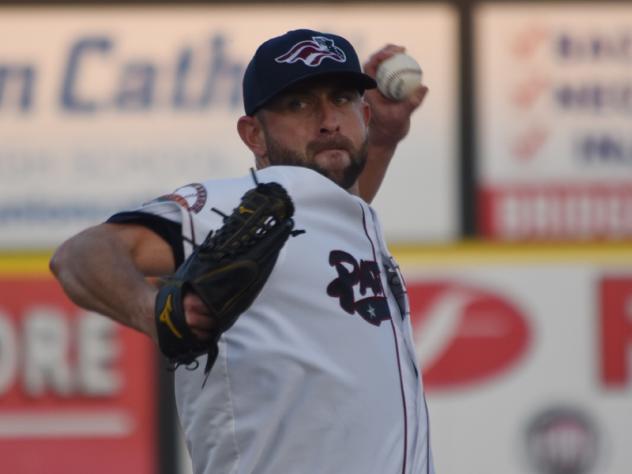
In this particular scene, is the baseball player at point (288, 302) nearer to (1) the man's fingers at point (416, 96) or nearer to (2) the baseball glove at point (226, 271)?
(2) the baseball glove at point (226, 271)

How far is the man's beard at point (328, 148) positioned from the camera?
298cm

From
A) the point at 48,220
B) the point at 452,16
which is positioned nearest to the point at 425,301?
the point at 452,16

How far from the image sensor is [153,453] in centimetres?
712

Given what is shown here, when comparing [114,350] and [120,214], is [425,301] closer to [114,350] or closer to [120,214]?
[114,350]

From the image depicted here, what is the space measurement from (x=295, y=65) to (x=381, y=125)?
0.63 meters

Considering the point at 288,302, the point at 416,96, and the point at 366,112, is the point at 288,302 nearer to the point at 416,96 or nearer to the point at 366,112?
the point at 366,112

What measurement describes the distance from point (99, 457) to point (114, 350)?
1.69 ft

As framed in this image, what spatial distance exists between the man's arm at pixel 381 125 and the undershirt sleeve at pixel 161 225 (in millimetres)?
920

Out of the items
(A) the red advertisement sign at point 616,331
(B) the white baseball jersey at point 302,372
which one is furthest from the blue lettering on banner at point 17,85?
(B) the white baseball jersey at point 302,372

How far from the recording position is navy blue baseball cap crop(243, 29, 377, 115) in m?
2.97

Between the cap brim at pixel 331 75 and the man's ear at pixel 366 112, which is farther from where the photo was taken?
the man's ear at pixel 366 112

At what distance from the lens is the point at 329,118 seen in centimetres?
300

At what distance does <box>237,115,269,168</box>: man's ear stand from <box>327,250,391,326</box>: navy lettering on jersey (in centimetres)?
39

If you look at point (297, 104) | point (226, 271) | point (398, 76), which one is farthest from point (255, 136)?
point (226, 271)
